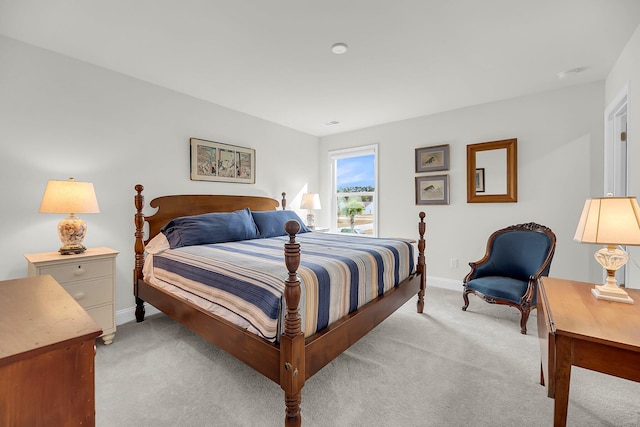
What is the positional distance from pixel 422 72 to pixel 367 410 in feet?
9.42

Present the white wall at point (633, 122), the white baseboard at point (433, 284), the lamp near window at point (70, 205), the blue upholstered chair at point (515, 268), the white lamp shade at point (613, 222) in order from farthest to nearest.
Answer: the white baseboard at point (433, 284)
the blue upholstered chair at point (515, 268)
the lamp near window at point (70, 205)
the white wall at point (633, 122)
the white lamp shade at point (613, 222)

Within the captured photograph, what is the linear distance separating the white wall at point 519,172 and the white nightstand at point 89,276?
3.61 meters

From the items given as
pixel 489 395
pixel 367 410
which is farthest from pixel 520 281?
pixel 367 410

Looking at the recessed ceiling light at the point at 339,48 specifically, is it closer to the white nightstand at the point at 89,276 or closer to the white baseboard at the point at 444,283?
the white nightstand at the point at 89,276

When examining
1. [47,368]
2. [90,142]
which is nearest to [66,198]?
[90,142]

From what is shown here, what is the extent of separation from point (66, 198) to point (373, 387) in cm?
266

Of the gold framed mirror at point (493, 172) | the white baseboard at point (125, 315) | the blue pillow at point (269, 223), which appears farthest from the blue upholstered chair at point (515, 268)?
the white baseboard at point (125, 315)

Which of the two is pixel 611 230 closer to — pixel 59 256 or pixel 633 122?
pixel 633 122

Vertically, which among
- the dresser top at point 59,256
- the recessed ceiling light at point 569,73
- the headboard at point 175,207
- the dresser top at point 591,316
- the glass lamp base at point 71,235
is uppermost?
the recessed ceiling light at point 569,73

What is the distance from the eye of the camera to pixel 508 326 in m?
2.77

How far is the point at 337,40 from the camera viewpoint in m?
2.29

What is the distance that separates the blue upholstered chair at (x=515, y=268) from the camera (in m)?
2.67

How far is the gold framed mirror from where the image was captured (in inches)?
138

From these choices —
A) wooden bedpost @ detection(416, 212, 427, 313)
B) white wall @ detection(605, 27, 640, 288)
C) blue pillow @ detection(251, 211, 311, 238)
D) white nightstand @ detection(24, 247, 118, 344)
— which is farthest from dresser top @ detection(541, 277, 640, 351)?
white nightstand @ detection(24, 247, 118, 344)
